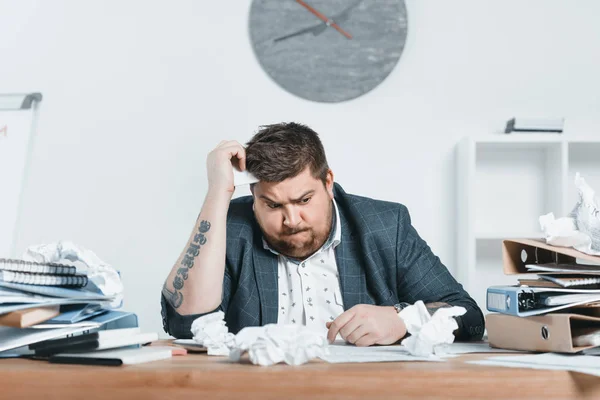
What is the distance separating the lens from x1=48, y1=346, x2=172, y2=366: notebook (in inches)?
35.2

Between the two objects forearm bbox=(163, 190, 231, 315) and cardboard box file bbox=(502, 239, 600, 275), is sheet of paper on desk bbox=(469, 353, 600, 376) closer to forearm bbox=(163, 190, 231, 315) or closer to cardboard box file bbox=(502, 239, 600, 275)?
cardboard box file bbox=(502, 239, 600, 275)

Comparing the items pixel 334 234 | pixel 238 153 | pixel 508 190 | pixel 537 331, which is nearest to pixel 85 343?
pixel 537 331

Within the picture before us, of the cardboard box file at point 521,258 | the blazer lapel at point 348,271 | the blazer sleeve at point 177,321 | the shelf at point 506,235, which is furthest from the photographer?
the shelf at point 506,235

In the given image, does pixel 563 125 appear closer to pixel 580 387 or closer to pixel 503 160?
pixel 503 160

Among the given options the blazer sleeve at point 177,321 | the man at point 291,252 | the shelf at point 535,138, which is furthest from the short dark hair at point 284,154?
the shelf at point 535,138

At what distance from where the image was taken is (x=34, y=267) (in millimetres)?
1032

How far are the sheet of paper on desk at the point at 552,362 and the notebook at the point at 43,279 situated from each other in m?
0.62

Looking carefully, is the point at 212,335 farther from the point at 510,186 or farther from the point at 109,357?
the point at 510,186

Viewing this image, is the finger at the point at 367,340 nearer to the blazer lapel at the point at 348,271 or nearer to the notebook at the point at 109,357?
the notebook at the point at 109,357

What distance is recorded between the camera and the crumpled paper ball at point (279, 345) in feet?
2.99

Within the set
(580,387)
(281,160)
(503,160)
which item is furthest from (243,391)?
(503,160)

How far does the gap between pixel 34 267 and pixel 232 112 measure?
1.81m

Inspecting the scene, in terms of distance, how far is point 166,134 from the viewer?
110 inches

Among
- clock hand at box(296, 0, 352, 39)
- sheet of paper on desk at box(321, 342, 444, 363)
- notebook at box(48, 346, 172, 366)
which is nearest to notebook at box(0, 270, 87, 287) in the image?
notebook at box(48, 346, 172, 366)
